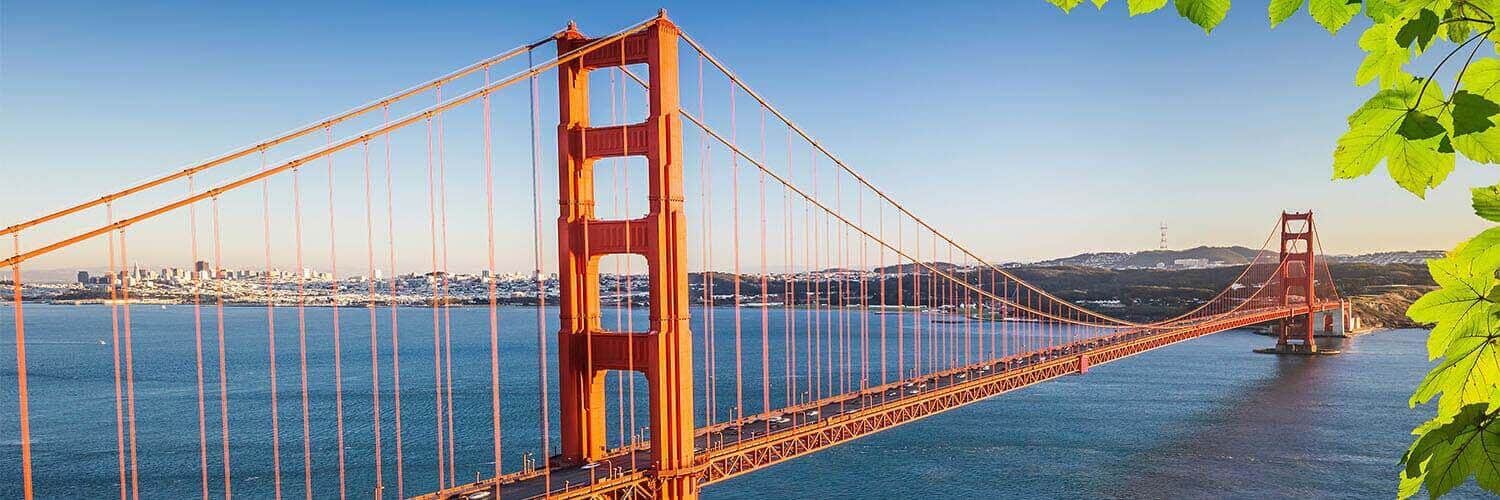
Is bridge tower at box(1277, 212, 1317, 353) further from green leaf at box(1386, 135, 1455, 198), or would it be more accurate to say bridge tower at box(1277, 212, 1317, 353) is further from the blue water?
green leaf at box(1386, 135, 1455, 198)

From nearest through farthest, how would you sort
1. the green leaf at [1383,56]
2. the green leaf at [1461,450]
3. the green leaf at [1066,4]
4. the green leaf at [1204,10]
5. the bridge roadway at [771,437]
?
the green leaf at [1461,450] → the green leaf at [1383,56] → the green leaf at [1204,10] → the green leaf at [1066,4] → the bridge roadway at [771,437]

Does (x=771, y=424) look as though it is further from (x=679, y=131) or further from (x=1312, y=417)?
(x=1312, y=417)

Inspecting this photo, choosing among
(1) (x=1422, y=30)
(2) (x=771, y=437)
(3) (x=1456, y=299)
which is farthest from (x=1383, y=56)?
(2) (x=771, y=437)

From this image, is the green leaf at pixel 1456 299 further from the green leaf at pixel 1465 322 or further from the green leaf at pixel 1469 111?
the green leaf at pixel 1469 111

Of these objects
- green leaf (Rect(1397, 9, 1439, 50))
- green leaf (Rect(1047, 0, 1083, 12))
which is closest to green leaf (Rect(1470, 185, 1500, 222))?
green leaf (Rect(1397, 9, 1439, 50))

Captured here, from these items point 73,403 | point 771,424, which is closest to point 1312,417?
point 771,424

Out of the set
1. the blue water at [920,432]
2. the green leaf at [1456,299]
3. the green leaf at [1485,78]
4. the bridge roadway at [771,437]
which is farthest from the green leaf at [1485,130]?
the blue water at [920,432]

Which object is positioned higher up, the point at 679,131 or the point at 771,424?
the point at 679,131
